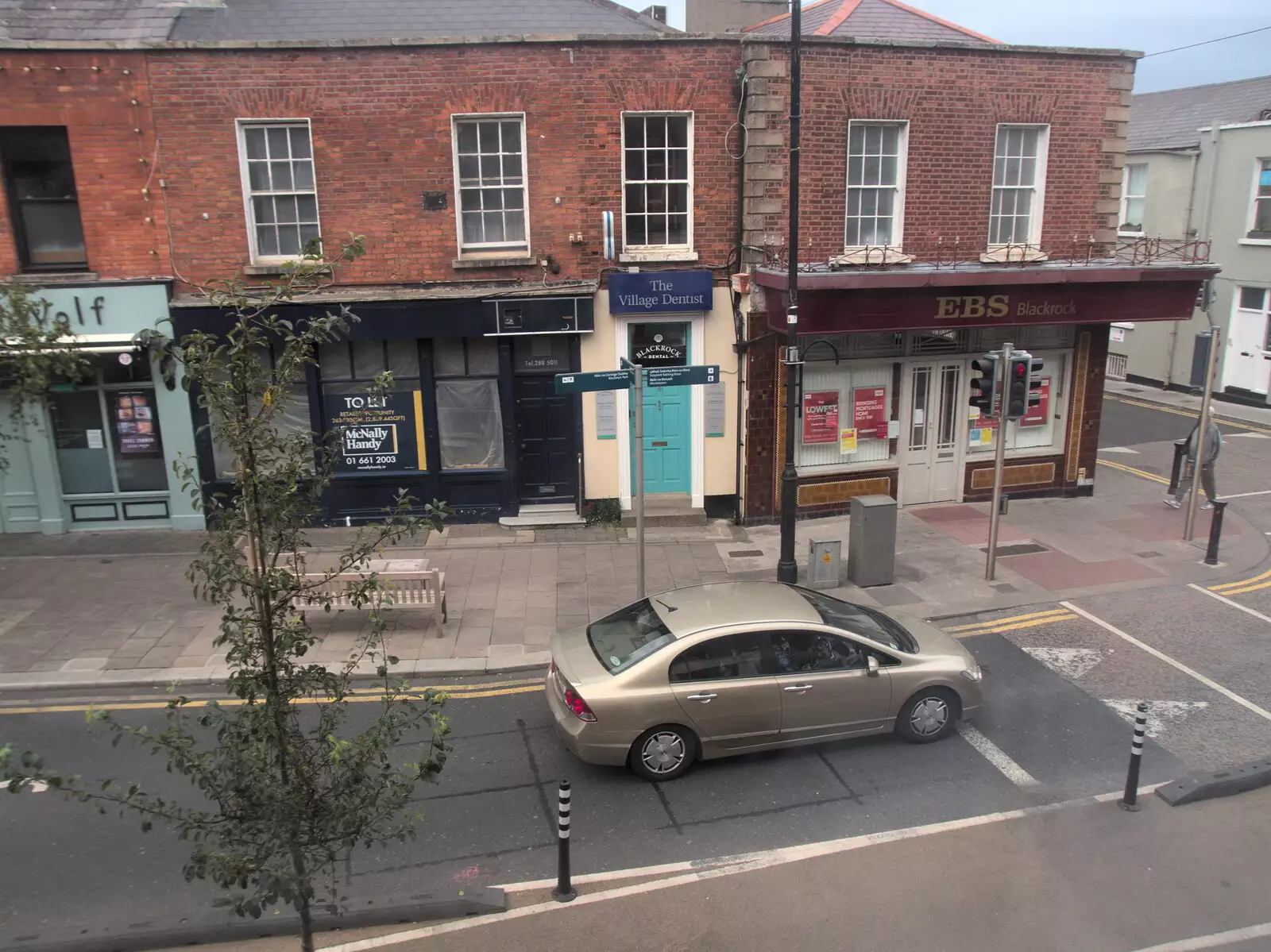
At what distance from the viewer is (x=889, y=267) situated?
15039 mm

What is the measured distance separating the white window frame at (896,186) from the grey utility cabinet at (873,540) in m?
4.55

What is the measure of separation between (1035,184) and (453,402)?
10.5 m

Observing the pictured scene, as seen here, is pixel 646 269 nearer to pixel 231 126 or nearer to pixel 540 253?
pixel 540 253

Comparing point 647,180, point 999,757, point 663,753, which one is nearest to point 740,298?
point 647,180

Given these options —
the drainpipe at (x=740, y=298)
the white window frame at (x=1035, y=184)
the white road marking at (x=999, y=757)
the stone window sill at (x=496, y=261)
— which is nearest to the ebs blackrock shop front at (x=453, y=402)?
the stone window sill at (x=496, y=261)

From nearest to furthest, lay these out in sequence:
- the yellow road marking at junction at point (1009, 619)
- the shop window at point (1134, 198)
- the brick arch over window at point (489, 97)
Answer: the yellow road marking at junction at point (1009, 619) → the brick arch over window at point (489, 97) → the shop window at point (1134, 198)

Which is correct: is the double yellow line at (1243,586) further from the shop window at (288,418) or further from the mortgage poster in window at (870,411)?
the shop window at (288,418)

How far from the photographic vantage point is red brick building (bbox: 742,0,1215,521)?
14648mm

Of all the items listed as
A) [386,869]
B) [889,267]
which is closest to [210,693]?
[386,869]

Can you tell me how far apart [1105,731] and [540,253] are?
10.3m

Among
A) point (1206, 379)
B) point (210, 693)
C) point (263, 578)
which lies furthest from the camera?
point (1206, 379)

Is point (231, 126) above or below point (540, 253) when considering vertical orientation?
above

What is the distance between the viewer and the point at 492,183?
49.0ft

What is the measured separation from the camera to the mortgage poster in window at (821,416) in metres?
15.7
